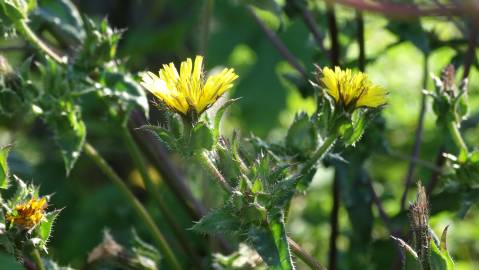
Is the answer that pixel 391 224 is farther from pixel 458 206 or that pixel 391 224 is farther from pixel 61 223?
pixel 61 223

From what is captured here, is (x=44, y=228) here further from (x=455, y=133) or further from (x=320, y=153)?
(x=455, y=133)

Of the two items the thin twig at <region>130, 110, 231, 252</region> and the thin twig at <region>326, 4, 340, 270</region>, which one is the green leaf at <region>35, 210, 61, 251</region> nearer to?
the thin twig at <region>130, 110, 231, 252</region>

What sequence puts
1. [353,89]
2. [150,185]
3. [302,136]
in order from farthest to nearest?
[150,185]
[302,136]
[353,89]

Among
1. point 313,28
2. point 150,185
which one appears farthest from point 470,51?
point 150,185

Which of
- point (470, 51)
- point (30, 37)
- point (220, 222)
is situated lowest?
point (470, 51)

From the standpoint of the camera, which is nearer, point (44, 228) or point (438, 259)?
point (438, 259)

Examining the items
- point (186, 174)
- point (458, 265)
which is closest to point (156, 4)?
point (186, 174)

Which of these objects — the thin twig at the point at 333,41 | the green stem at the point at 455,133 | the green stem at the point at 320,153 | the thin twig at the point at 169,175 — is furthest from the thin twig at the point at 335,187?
the green stem at the point at 320,153
